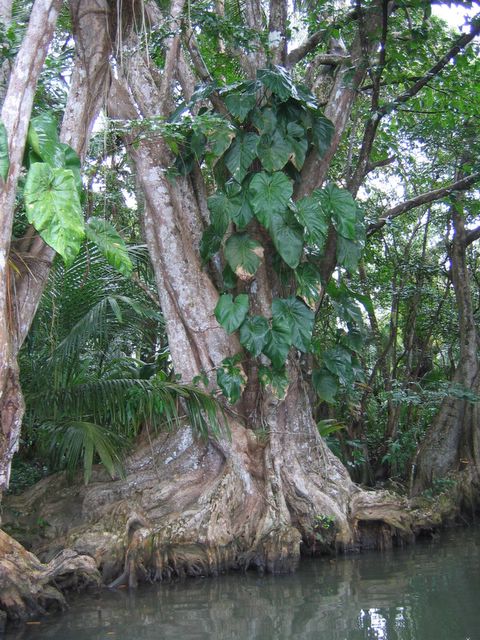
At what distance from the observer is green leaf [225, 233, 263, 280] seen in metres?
5.79

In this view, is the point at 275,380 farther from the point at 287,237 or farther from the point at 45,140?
the point at 45,140

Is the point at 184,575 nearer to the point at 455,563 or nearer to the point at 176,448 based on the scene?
the point at 176,448

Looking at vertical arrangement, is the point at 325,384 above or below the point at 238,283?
below

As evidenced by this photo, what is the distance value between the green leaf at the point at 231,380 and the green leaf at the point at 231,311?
12.1 inches

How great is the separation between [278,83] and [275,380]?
234cm

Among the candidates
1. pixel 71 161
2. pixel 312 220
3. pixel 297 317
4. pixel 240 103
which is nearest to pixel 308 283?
pixel 297 317

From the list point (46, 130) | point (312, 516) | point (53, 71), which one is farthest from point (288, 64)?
point (312, 516)

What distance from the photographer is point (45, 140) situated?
433cm

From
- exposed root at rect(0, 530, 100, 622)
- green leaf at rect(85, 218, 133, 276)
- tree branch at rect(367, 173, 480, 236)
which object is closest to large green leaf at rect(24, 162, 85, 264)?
green leaf at rect(85, 218, 133, 276)

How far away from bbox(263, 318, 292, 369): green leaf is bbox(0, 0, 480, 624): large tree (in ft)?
0.04

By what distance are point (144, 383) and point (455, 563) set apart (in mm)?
2740

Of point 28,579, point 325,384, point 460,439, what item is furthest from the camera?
point 460,439

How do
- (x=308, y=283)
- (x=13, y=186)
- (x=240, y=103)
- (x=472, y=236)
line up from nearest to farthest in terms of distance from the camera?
(x=13, y=186) < (x=240, y=103) < (x=308, y=283) < (x=472, y=236)

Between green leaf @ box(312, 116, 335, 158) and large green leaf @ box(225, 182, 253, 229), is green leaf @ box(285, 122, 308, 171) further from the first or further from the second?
large green leaf @ box(225, 182, 253, 229)
